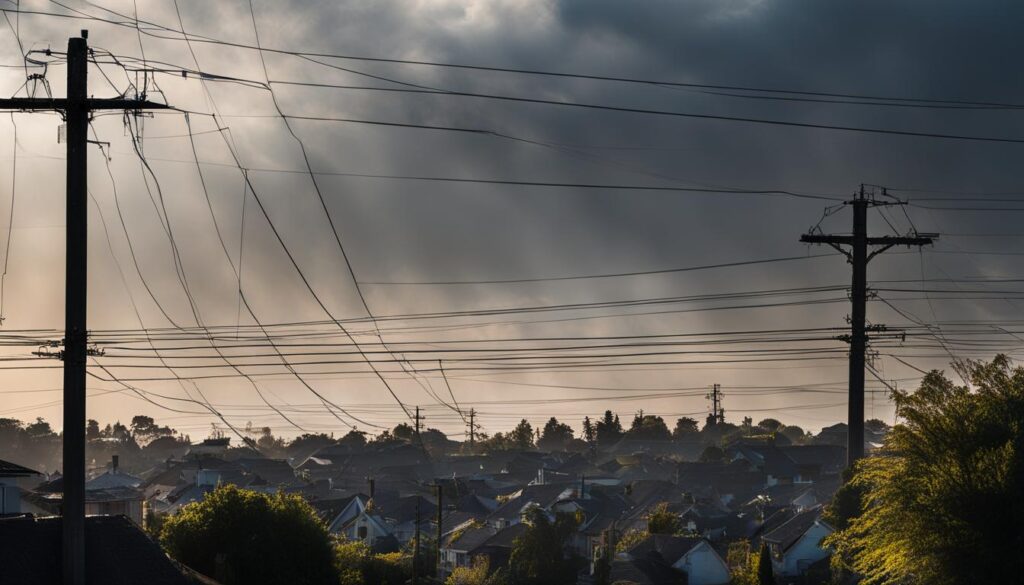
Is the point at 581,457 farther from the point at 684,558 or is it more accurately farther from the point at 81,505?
the point at 81,505

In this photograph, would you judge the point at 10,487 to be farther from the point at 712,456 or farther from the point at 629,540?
the point at 712,456

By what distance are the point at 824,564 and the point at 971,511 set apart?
47501 millimetres

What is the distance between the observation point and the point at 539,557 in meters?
83.0

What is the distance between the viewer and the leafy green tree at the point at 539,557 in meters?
82.8

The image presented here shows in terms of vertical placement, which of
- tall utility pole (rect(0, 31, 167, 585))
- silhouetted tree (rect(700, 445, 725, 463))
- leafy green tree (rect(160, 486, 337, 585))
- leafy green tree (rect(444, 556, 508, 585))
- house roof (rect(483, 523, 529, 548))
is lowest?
leafy green tree (rect(444, 556, 508, 585))

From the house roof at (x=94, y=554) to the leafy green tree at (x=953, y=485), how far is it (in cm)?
2194

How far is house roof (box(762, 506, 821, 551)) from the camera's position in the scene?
81875mm

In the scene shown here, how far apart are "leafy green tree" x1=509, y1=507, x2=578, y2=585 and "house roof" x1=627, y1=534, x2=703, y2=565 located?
484cm

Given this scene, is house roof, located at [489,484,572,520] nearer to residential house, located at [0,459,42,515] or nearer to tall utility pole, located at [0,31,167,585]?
residential house, located at [0,459,42,515]

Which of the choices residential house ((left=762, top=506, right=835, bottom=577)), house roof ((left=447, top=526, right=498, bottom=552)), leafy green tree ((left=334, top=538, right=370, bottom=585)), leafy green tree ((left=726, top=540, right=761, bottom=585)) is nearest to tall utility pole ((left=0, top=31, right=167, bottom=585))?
leafy green tree ((left=334, top=538, right=370, bottom=585))

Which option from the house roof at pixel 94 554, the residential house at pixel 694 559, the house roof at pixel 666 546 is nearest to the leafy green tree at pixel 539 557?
the residential house at pixel 694 559

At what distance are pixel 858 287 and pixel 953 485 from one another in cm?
1446

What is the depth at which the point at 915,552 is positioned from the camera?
33.7 m

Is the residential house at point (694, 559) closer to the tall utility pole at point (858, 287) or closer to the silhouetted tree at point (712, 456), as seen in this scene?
the tall utility pole at point (858, 287)
